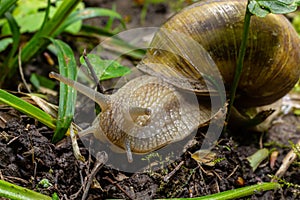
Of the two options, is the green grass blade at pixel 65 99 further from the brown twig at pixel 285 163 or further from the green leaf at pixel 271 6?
the brown twig at pixel 285 163

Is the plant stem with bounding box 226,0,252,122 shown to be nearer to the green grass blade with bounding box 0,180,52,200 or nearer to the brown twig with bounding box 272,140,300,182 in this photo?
the brown twig with bounding box 272,140,300,182

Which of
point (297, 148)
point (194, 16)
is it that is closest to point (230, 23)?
point (194, 16)

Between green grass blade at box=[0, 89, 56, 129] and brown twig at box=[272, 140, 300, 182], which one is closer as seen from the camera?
green grass blade at box=[0, 89, 56, 129]

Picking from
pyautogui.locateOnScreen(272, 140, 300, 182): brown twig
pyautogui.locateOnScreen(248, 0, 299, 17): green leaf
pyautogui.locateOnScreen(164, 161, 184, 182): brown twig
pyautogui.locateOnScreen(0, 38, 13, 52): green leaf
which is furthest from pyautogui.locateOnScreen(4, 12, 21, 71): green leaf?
pyautogui.locateOnScreen(272, 140, 300, 182): brown twig

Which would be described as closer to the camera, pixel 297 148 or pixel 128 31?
pixel 297 148

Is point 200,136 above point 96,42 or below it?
below

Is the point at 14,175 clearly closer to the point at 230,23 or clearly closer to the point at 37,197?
the point at 37,197

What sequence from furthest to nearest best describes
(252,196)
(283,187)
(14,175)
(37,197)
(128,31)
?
(128,31), (283,187), (252,196), (14,175), (37,197)
